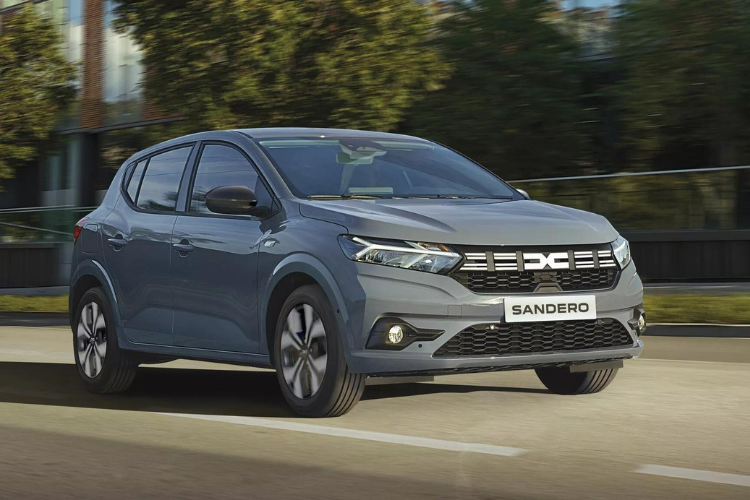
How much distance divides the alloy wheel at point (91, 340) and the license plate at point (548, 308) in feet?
10.8

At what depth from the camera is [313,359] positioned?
7.31 metres

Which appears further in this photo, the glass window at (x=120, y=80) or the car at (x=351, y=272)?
the glass window at (x=120, y=80)

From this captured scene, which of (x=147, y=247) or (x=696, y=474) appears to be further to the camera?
(x=147, y=247)

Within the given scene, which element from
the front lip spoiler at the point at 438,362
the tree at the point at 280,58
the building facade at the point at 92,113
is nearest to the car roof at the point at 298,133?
the front lip spoiler at the point at 438,362

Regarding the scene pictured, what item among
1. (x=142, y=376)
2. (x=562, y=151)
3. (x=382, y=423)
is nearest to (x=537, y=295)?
(x=382, y=423)

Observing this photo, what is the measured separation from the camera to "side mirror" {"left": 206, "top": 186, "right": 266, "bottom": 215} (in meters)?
7.68

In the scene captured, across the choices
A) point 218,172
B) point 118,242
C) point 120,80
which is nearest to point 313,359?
point 218,172

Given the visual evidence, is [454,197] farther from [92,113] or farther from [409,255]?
[92,113]

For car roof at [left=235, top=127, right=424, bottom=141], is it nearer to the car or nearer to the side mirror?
the car

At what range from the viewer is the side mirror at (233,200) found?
768 centimetres

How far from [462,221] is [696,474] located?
1.97m

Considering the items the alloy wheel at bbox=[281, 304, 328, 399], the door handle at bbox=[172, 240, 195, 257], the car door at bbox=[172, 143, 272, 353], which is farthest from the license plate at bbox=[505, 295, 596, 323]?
the door handle at bbox=[172, 240, 195, 257]

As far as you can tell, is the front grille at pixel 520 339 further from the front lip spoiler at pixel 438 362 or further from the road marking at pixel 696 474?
the road marking at pixel 696 474

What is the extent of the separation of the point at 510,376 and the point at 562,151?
17501 millimetres
